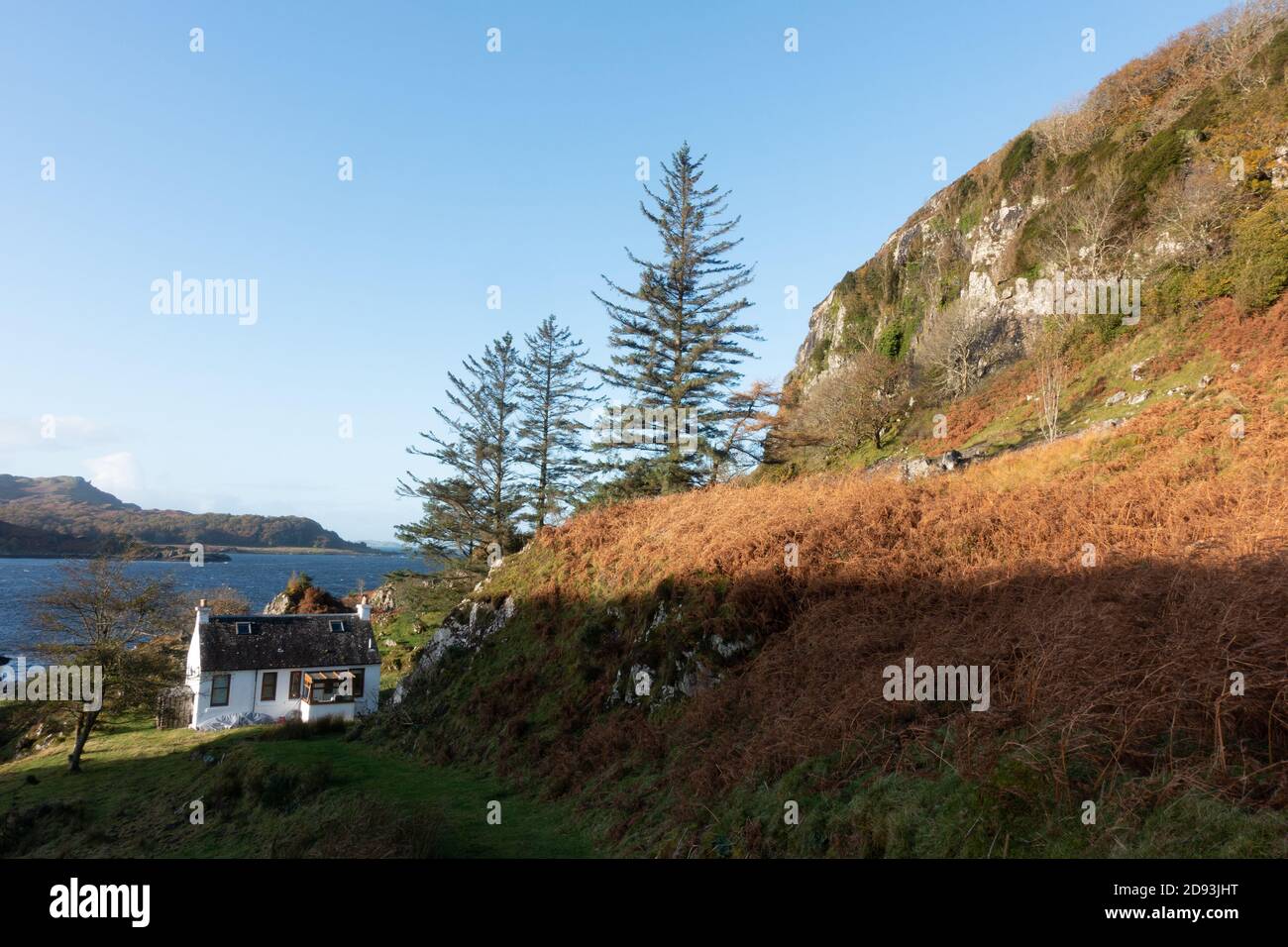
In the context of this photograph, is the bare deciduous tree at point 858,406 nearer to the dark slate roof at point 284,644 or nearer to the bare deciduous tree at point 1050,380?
the bare deciduous tree at point 1050,380

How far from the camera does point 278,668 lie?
3550 centimetres

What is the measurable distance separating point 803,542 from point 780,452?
49.0 ft

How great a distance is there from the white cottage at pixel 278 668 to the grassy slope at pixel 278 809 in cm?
481

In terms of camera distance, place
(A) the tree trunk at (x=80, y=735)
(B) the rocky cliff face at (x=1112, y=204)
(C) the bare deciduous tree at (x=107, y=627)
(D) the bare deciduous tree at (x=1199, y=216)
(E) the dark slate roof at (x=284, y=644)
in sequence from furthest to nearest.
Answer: (E) the dark slate roof at (x=284, y=644)
(C) the bare deciduous tree at (x=107, y=627)
(B) the rocky cliff face at (x=1112, y=204)
(D) the bare deciduous tree at (x=1199, y=216)
(A) the tree trunk at (x=80, y=735)

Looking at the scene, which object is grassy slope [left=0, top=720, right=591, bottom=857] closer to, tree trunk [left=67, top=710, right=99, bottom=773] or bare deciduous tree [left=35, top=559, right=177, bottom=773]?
tree trunk [left=67, top=710, right=99, bottom=773]

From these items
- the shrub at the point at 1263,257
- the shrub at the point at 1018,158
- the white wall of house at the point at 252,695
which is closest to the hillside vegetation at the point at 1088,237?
the shrub at the point at 1263,257

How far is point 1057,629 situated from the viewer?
8922 mm

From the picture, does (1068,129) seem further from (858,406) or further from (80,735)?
(80,735)

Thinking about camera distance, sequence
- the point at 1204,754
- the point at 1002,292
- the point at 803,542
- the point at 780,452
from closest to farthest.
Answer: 1. the point at 1204,754
2. the point at 803,542
3. the point at 780,452
4. the point at 1002,292

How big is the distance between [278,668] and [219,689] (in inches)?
115

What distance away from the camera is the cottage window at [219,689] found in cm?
3393

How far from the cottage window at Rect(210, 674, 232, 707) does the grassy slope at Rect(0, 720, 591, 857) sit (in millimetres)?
4435

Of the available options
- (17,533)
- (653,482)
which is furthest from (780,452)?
(17,533)
